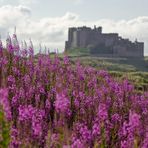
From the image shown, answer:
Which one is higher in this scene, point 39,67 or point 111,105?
point 39,67

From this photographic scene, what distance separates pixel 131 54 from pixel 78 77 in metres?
147

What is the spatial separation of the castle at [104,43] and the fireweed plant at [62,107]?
455 ft

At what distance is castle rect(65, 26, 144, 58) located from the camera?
155 m

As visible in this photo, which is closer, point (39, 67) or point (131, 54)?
point (39, 67)

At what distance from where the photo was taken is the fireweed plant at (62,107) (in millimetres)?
6559

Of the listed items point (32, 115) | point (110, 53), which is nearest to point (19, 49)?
point (32, 115)

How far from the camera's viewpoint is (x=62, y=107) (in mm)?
6000

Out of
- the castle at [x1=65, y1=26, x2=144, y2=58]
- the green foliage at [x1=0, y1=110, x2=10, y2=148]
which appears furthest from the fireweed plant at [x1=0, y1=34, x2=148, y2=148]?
the castle at [x1=65, y1=26, x2=144, y2=58]

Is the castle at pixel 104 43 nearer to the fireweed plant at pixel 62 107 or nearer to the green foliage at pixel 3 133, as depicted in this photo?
the fireweed plant at pixel 62 107

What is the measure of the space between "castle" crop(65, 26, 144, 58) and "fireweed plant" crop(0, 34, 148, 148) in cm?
13856

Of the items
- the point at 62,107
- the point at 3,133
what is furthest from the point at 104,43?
the point at 3,133

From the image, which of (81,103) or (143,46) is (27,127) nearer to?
(81,103)

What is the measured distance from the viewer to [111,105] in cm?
1212

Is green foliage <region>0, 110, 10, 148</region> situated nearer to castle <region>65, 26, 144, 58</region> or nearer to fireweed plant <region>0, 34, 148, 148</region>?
fireweed plant <region>0, 34, 148, 148</region>
